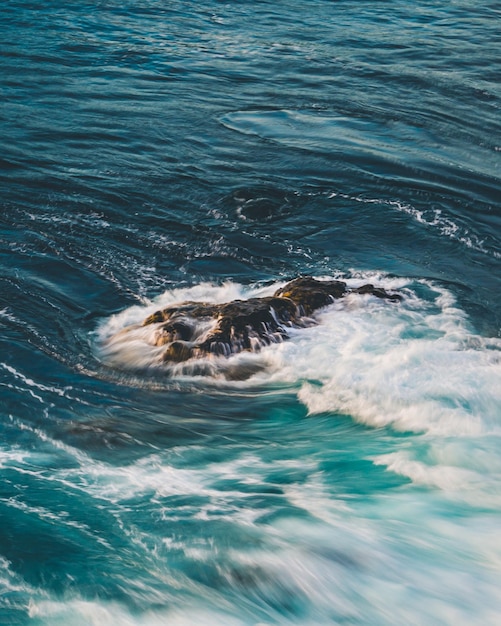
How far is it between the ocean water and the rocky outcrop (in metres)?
0.17

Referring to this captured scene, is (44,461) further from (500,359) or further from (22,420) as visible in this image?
(500,359)

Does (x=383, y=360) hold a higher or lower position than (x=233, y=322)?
lower

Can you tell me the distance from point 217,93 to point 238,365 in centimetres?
1047

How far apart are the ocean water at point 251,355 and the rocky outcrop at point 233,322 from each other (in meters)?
0.17

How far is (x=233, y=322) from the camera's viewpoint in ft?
29.4

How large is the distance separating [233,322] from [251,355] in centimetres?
44

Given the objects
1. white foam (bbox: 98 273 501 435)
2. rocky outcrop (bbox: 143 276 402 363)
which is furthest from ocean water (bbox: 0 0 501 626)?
rocky outcrop (bbox: 143 276 402 363)

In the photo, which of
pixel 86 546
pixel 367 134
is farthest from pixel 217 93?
pixel 86 546

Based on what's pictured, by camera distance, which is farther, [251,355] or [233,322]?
[233,322]

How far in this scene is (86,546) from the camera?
628cm

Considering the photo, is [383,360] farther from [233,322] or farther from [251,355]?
[233,322]

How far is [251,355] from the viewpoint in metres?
8.73

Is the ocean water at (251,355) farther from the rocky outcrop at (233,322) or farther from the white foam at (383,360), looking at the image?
the rocky outcrop at (233,322)

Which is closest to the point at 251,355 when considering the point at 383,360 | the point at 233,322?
the point at 233,322
